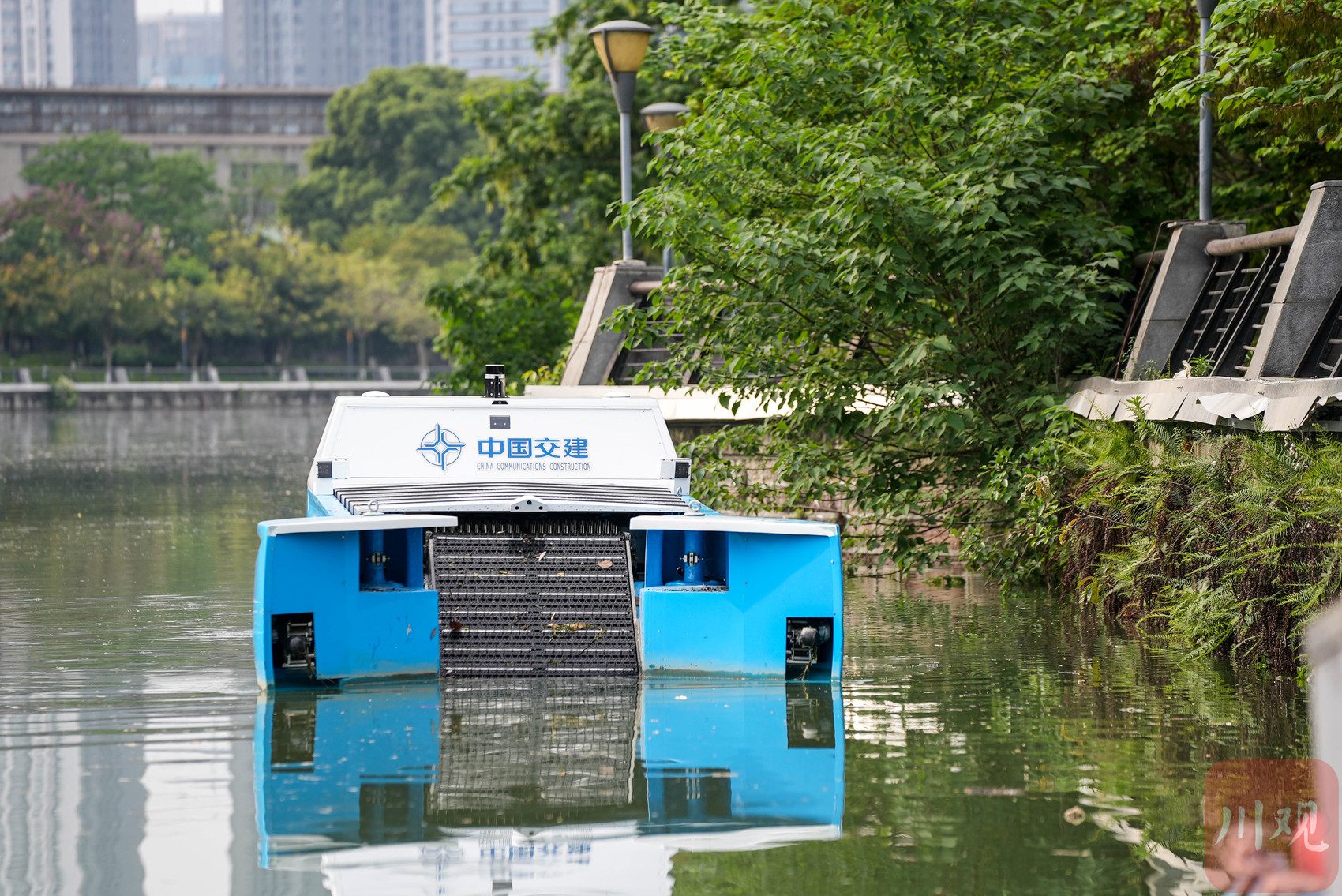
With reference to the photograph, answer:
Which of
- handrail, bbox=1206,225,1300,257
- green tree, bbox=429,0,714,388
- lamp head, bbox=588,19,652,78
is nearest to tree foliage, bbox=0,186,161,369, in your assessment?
green tree, bbox=429,0,714,388

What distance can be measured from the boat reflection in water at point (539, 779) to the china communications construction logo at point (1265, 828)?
167 centimetres

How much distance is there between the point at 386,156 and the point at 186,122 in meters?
27.6

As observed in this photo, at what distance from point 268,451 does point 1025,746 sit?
124 feet

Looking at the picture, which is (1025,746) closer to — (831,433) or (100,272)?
(831,433)

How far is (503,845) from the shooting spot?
749 cm

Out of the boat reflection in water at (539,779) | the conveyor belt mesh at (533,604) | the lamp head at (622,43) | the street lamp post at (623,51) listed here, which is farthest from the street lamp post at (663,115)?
the boat reflection in water at (539,779)

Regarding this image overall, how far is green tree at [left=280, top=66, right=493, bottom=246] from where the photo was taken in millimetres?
109812

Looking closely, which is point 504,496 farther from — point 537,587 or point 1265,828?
point 1265,828

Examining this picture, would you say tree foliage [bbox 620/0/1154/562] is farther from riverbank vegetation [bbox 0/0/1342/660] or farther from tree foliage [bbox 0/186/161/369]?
tree foliage [bbox 0/186/161/369]

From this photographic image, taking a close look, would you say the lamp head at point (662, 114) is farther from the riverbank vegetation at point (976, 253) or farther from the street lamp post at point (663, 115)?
the riverbank vegetation at point (976, 253)

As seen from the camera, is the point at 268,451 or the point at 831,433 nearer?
the point at 831,433

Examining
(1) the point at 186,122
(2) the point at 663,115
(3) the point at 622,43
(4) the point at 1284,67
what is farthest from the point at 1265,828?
(1) the point at 186,122

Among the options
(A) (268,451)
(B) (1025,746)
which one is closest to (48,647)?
(B) (1025,746)

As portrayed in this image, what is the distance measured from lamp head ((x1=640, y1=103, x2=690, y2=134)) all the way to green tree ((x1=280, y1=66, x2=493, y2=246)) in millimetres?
83292
